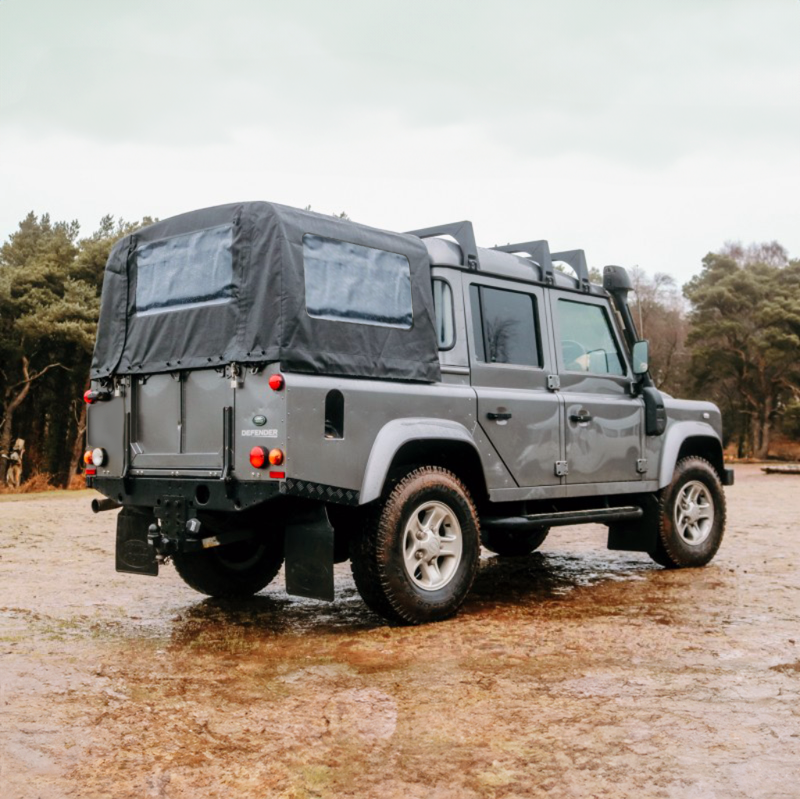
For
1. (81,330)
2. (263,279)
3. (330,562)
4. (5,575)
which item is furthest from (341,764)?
(81,330)

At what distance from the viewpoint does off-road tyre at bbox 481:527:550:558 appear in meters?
9.34

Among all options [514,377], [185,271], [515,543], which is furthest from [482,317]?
[515,543]

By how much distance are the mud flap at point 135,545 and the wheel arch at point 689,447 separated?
4.04 m

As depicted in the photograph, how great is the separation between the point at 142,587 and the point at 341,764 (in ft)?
15.1

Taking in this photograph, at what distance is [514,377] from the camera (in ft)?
22.7

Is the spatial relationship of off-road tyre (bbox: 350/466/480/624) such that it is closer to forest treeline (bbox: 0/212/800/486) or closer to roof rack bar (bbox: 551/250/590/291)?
roof rack bar (bbox: 551/250/590/291)

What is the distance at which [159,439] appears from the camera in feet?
19.9

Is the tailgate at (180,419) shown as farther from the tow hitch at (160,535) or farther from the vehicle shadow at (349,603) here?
the vehicle shadow at (349,603)

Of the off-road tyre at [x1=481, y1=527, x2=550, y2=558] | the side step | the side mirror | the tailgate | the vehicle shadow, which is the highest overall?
the side mirror

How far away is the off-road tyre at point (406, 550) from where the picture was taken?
5.75 metres

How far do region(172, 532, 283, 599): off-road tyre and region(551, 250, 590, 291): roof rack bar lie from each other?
9.84ft

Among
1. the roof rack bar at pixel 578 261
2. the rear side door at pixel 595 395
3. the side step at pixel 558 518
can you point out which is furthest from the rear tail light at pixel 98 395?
the roof rack bar at pixel 578 261

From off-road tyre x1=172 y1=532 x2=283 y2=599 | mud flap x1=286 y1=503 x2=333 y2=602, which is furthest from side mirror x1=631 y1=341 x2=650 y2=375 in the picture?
mud flap x1=286 y1=503 x2=333 y2=602

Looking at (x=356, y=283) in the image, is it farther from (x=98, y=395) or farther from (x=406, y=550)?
(x=98, y=395)
